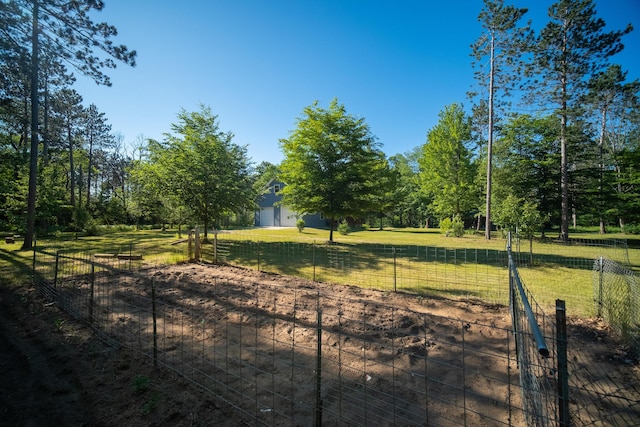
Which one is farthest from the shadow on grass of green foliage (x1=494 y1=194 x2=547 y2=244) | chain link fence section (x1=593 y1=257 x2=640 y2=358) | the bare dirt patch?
green foliage (x1=494 y1=194 x2=547 y2=244)

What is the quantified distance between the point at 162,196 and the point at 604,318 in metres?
19.0

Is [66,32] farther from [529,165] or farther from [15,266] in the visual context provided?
[529,165]

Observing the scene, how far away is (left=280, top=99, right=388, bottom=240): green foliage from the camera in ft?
53.9

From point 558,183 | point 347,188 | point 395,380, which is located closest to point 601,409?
point 395,380

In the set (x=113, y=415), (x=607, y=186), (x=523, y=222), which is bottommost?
(x=113, y=415)

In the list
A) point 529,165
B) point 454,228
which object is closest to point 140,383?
point 454,228

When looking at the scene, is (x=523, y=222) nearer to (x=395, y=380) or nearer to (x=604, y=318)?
(x=604, y=318)

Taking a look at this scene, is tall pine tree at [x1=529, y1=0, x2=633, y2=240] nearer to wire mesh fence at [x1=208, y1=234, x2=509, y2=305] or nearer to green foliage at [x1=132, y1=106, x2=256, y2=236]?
wire mesh fence at [x1=208, y1=234, x2=509, y2=305]

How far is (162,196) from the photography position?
1684cm

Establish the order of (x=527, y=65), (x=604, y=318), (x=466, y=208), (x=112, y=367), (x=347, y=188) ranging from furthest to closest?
(x=466, y=208)
(x=527, y=65)
(x=347, y=188)
(x=604, y=318)
(x=112, y=367)

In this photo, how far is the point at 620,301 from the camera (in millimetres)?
5480

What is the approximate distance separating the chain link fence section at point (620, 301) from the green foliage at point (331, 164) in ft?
37.4

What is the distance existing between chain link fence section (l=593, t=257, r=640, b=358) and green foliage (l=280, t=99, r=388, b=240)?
11415 mm

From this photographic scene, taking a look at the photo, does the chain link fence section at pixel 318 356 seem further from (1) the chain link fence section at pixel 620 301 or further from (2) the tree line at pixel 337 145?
(2) the tree line at pixel 337 145
